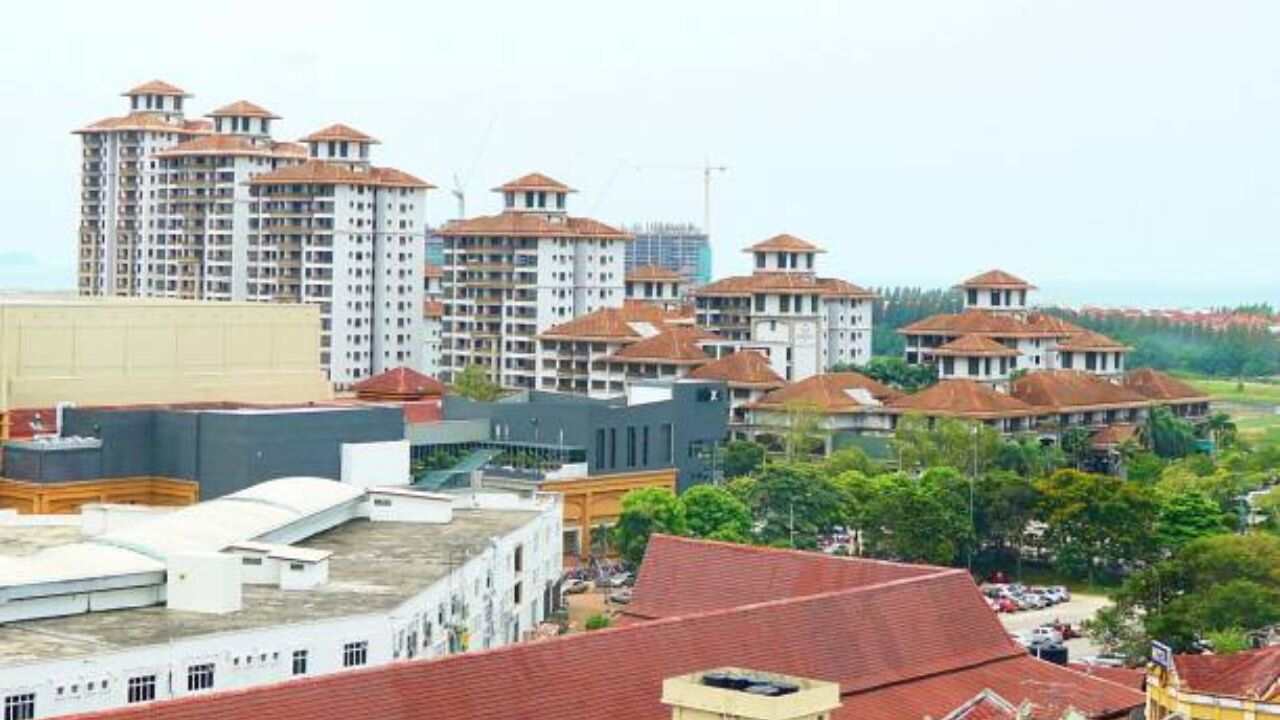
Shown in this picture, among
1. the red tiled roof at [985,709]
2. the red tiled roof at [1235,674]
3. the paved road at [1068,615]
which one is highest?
the red tiled roof at [1235,674]

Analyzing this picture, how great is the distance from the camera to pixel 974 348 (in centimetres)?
6856

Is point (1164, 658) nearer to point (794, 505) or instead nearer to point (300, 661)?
point (300, 661)

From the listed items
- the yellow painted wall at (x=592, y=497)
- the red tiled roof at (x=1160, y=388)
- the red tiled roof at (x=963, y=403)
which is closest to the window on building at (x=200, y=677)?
the yellow painted wall at (x=592, y=497)

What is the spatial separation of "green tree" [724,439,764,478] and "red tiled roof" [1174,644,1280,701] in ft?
116

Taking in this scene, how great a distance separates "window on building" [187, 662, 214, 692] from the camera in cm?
2487

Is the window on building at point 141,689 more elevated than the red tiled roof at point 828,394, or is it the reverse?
the red tiled roof at point 828,394

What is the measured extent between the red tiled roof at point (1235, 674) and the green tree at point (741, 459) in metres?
35.5

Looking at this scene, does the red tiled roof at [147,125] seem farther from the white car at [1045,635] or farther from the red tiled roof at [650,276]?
the white car at [1045,635]

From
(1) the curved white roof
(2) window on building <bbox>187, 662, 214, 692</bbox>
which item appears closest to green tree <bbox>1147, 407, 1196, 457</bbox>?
(1) the curved white roof

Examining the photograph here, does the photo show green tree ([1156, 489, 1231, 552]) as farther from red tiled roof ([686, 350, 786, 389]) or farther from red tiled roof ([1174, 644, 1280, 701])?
red tiled roof ([1174, 644, 1280, 701])

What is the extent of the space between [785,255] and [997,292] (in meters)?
7.55

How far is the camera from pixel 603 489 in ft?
169

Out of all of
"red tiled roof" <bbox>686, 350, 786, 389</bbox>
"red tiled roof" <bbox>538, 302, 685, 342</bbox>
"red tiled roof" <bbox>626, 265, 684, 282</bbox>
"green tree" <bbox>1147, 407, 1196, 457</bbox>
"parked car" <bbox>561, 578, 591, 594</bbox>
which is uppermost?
"red tiled roof" <bbox>626, 265, 684, 282</bbox>

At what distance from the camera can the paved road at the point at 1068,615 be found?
38875 mm
